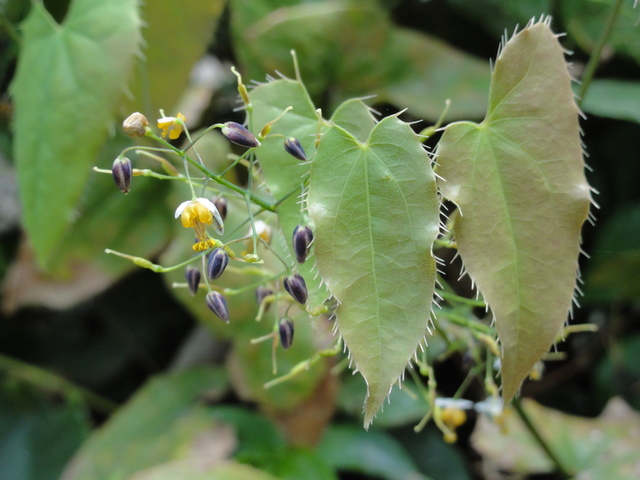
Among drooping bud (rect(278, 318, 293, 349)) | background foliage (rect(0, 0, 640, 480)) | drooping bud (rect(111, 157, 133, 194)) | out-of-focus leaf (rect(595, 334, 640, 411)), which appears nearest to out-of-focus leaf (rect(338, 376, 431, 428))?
background foliage (rect(0, 0, 640, 480))

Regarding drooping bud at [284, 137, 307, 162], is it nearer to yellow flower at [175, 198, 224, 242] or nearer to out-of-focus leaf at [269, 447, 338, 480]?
yellow flower at [175, 198, 224, 242]

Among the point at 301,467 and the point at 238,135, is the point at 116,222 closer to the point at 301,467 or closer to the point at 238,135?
the point at 301,467

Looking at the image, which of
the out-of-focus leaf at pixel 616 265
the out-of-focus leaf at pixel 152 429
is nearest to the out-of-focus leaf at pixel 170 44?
the out-of-focus leaf at pixel 152 429

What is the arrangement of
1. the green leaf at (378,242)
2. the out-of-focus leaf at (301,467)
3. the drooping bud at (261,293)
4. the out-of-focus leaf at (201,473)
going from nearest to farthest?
1. the green leaf at (378,242)
2. the drooping bud at (261,293)
3. the out-of-focus leaf at (201,473)
4. the out-of-focus leaf at (301,467)

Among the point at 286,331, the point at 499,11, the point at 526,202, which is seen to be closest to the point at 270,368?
the point at 286,331

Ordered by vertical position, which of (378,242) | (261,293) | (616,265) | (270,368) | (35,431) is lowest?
(35,431)

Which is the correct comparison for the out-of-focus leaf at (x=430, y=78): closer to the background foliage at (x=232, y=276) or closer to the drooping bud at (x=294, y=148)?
the background foliage at (x=232, y=276)
